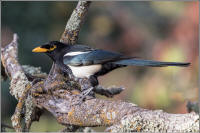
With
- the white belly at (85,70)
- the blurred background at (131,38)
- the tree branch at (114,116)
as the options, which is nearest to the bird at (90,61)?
the white belly at (85,70)

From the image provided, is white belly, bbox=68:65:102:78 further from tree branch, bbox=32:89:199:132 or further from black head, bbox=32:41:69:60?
tree branch, bbox=32:89:199:132

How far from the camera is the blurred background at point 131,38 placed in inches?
127

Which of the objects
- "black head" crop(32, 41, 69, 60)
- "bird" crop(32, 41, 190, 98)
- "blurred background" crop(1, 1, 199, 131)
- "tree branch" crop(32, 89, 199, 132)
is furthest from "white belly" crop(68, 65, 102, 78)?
"blurred background" crop(1, 1, 199, 131)

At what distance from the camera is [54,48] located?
228 cm

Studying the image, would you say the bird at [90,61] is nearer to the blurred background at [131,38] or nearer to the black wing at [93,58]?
the black wing at [93,58]

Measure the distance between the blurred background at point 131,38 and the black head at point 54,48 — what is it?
0.73 metres

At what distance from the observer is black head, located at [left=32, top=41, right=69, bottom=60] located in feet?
7.27

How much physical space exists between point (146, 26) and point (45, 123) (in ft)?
6.49

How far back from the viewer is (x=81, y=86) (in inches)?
79.4

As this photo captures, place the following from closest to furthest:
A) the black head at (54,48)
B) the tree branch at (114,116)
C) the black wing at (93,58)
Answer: the tree branch at (114,116)
the black wing at (93,58)
the black head at (54,48)

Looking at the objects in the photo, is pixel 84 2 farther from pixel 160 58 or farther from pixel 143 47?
pixel 143 47

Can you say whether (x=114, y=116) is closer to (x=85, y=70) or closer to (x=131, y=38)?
(x=85, y=70)

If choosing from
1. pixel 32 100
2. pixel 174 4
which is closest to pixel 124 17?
pixel 174 4

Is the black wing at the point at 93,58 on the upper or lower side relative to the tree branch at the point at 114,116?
upper
